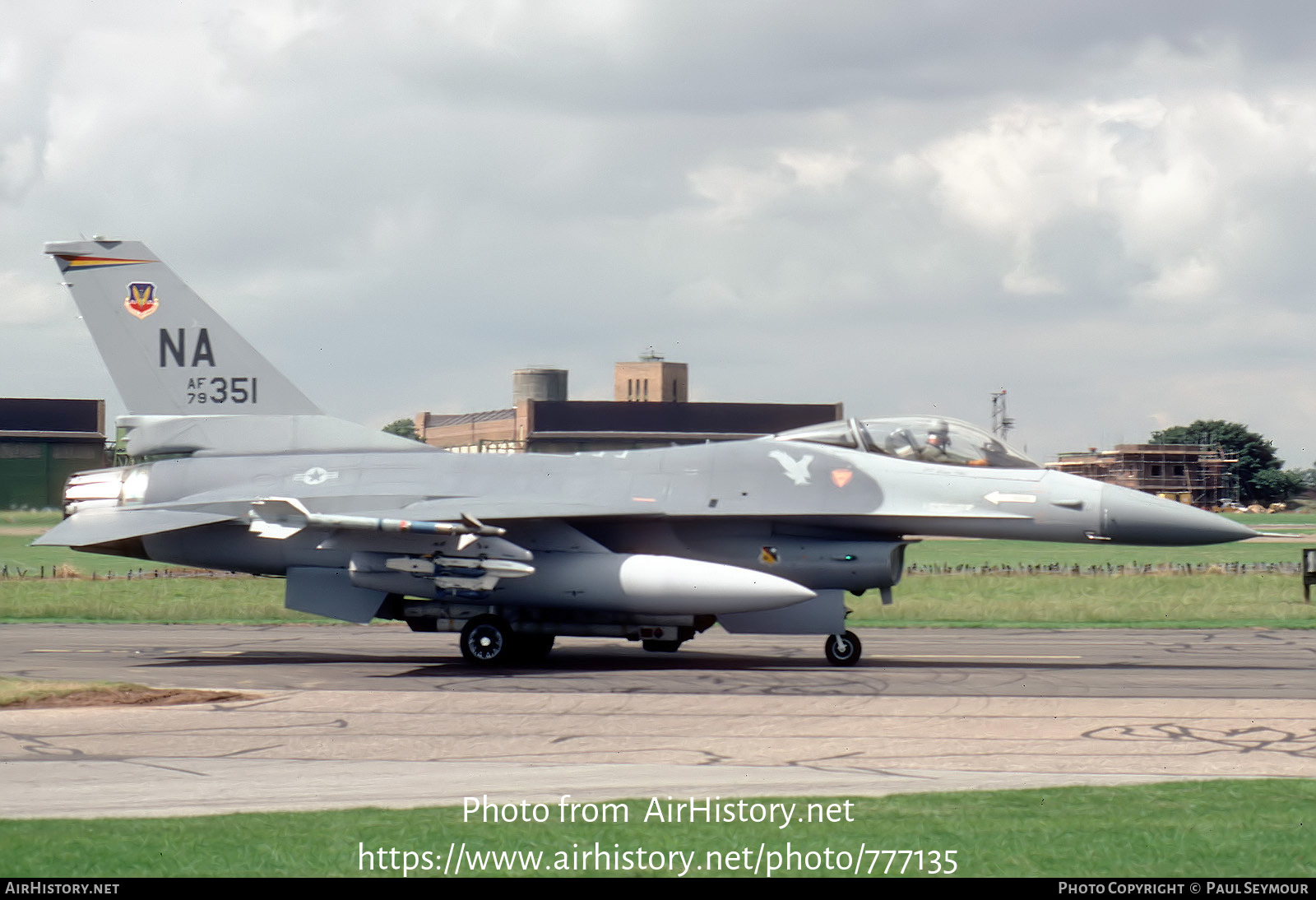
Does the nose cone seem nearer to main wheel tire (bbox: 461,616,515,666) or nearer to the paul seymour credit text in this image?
main wheel tire (bbox: 461,616,515,666)

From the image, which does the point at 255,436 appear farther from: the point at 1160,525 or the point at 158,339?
the point at 1160,525

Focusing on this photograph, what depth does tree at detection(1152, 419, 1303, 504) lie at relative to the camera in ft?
503

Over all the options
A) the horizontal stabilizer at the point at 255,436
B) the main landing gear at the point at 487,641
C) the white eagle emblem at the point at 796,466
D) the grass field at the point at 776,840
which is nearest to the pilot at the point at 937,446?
the white eagle emblem at the point at 796,466

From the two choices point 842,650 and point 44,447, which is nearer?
point 842,650

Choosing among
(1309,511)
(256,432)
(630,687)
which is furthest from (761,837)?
(1309,511)

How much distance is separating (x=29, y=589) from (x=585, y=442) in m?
68.7

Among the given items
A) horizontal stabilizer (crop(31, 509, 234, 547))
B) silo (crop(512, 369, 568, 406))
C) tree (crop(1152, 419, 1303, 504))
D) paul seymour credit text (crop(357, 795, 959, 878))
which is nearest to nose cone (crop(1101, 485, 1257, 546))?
paul seymour credit text (crop(357, 795, 959, 878))

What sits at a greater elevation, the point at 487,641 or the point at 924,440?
the point at 924,440

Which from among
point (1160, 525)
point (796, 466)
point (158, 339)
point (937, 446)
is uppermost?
point (158, 339)

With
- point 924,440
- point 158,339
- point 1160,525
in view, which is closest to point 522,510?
point 924,440

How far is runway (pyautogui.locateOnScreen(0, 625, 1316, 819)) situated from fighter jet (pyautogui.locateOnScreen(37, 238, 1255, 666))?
1.05 m

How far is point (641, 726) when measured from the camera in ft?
41.6

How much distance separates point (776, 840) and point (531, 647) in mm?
12068

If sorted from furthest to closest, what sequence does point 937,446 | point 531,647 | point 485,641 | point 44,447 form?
point 44,447 → point 531,647 → point 937,446 → point 485,641
